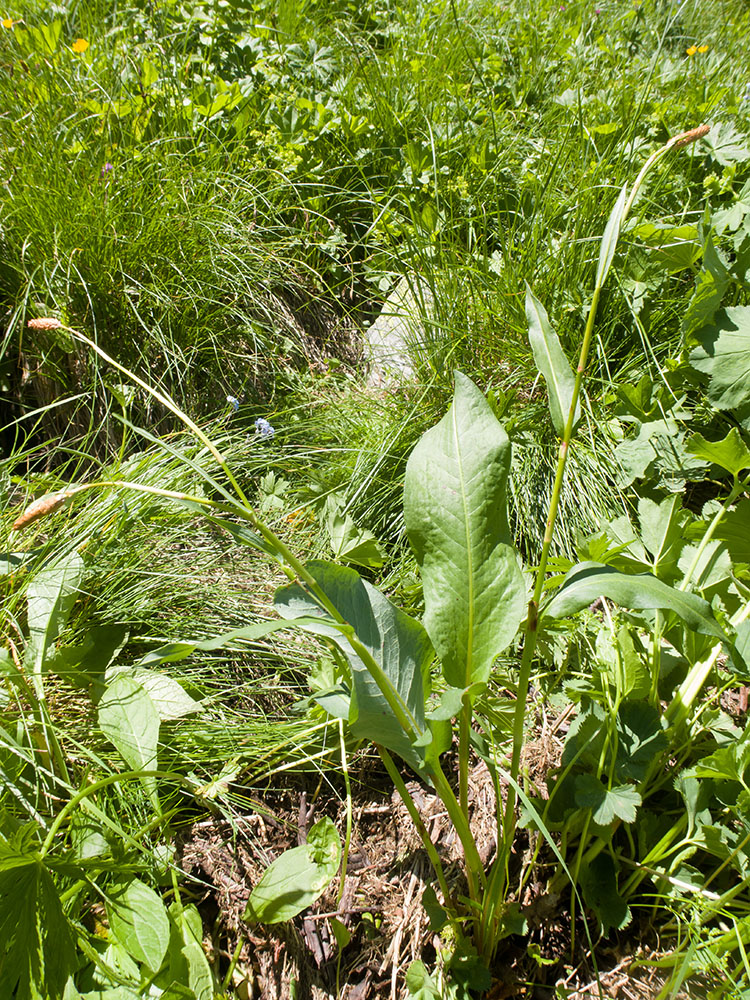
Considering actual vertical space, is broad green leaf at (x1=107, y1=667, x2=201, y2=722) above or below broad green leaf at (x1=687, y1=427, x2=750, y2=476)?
below

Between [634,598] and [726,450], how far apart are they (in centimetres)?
46

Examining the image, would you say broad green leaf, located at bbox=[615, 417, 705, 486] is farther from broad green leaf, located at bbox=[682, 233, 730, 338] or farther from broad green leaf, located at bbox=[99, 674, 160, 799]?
broad green leaf, located at bbox=[99, 674, 160, 799]

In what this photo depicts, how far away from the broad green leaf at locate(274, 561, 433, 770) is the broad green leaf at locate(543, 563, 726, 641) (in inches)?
8.2

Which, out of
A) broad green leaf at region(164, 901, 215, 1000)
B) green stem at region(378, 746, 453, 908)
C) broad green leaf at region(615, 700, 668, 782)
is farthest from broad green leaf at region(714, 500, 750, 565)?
broad green leaf at region(164, 901, 215, 1000)

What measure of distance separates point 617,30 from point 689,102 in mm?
1318

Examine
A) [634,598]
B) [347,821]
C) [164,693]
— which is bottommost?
[347,821]

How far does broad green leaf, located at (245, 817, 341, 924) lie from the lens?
3.81ft

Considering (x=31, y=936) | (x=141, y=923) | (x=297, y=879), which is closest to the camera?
(x=31, y=936)

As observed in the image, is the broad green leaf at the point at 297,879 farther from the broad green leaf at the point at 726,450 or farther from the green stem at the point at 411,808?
the broad green leaf at the point at 726,450

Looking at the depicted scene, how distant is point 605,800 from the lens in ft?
3.43

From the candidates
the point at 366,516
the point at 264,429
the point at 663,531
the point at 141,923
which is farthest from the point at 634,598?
the point at 264,429

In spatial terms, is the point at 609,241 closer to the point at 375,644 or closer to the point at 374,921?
the point at 375,644

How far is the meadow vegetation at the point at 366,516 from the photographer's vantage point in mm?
1007

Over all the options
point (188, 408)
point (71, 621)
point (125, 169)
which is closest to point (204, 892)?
point (71, 621)
